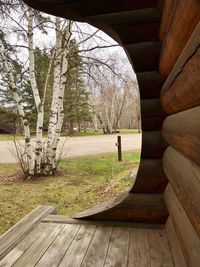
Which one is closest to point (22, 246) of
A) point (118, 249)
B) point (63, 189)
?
point (118, 249)

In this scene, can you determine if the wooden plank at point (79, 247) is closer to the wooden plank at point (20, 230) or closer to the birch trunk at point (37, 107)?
the wooden plank at point (20, 230)

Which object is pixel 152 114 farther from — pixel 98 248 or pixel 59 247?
pixel 59 247

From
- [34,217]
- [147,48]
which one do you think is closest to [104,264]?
[34,217]

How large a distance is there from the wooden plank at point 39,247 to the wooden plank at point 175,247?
102cm

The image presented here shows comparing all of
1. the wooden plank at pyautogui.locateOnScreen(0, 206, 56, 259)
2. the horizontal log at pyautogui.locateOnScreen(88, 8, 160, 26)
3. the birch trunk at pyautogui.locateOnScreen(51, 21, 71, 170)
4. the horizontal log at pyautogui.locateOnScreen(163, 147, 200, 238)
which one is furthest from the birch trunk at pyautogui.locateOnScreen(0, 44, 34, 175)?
the horizontal log at pyautogui.locateOnScreen(163, 147, 200, 238)

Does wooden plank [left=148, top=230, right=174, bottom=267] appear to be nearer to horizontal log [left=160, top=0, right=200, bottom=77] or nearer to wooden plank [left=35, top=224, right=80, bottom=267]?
wooden plank [left=35, top=224, right=80, bottom=267]

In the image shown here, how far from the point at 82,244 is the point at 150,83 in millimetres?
1628

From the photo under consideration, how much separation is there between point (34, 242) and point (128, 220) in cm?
94

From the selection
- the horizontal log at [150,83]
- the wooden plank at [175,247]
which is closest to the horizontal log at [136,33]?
the horizontal log at [150,83]

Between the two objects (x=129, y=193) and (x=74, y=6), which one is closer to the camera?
(x=74, y=6)

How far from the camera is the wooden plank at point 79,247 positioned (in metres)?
2.02

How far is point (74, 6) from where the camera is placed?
2.51 metres

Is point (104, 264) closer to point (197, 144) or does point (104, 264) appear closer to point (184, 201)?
point (184, 201)

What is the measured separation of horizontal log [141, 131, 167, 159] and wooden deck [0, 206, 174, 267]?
703 mm
